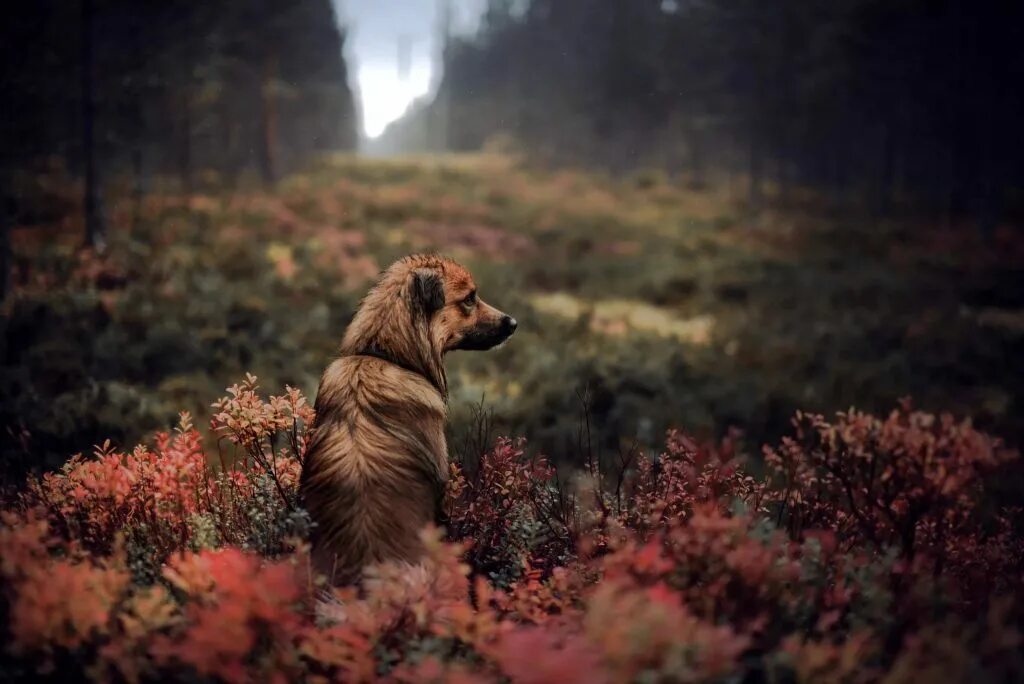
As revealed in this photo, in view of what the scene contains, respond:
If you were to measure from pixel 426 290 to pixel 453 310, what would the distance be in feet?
1.04

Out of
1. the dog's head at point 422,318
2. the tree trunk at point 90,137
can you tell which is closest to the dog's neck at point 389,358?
the dog's head at point 422,318

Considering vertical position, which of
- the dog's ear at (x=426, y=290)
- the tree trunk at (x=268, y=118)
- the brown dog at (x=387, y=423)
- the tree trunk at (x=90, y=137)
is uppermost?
the tree trunk at (x=268, y=118)

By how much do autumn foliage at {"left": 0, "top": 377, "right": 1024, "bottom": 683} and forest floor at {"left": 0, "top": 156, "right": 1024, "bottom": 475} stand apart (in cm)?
104

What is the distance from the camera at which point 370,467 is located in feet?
9.45

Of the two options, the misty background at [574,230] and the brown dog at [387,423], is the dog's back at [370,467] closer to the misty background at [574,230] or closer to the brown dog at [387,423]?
the brown dog at [387,423]

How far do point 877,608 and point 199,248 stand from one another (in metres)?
17.1

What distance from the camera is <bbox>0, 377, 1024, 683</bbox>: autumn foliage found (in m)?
2.05

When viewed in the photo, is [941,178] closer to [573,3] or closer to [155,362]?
A: [155,362]

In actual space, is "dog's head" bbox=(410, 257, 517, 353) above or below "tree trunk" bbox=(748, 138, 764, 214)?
below

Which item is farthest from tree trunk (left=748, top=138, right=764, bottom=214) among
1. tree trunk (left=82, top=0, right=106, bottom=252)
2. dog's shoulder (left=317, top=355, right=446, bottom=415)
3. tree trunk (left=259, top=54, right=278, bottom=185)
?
dog's shoulder (left=317, top=355, right=446, bottom=415)

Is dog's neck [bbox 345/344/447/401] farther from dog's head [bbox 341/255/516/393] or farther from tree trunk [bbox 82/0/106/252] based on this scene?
tree trunk [bbox 82/0/106/252]

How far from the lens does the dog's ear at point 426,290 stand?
11.7 feet

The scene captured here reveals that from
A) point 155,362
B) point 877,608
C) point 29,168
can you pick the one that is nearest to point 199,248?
point 29,168

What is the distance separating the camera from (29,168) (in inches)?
492
